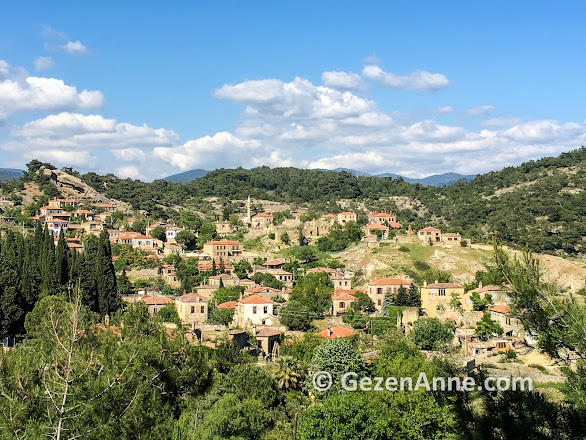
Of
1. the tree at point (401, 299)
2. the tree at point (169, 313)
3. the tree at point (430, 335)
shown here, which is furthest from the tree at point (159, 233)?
the tree at point (430, 335)

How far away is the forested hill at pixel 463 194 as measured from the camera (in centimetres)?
9181

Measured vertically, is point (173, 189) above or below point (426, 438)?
above

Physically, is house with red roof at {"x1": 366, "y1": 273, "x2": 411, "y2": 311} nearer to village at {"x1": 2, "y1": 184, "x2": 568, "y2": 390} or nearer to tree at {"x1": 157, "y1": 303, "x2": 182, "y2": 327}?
village at {"x1": 2, "y1": 184, "x2": 568, "y2": 390}

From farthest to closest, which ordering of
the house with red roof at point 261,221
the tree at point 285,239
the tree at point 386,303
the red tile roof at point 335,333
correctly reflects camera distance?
1. the house with red roof at point 261,221
2. the tree at point 285,239
3. the tree at point 386,303
4. the red tile roof at point 335,333

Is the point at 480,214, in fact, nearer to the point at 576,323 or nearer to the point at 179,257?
the point at 179,257

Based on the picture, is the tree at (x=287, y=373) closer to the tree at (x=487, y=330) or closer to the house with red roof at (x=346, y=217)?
the tree at (x=487, y=330)

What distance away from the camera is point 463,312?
49.8 m

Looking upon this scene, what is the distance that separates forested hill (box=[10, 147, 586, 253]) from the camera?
301 feet

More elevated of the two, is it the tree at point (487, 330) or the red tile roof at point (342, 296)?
the red tile roof at point (342, 296)

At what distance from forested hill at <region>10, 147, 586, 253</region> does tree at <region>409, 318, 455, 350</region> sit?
43.7m

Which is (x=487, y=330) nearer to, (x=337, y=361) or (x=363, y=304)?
(x=363, y=304)

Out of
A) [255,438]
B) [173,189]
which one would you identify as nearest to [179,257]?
[255,438]

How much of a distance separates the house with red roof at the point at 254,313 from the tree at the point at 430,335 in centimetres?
1235

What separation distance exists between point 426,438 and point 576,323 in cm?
1256
